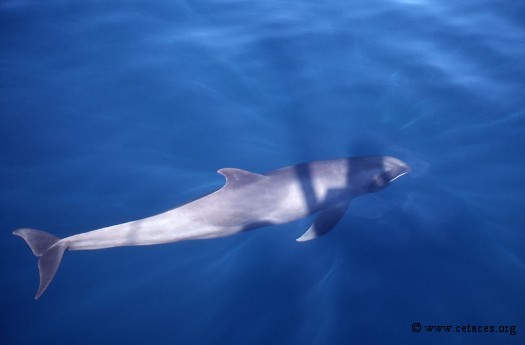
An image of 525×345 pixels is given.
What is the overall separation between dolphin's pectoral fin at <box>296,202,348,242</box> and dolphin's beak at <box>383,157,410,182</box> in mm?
943

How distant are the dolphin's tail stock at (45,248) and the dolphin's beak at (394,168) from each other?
16.8ft

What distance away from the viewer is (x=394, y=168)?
6.22 meters

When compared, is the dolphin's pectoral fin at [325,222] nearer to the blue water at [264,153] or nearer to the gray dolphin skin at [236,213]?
the gray dolphin skin at [236,213]

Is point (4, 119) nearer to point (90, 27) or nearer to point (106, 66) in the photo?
point (106, 66)

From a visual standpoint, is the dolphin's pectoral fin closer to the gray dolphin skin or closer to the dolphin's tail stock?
the gray dolphin skin

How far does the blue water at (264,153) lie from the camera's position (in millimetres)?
5000

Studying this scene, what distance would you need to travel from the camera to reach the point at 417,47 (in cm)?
880

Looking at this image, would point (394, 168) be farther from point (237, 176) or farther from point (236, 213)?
point (236, 213)

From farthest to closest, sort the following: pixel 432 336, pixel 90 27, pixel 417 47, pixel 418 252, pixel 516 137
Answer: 1. pixel 90 27
2. pixel 417 47
3. pixel 516 137
4. pixel 418 252
5. pixel 432 336

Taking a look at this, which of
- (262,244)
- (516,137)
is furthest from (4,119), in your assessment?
(516,137)

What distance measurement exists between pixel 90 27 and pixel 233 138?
5598 mm

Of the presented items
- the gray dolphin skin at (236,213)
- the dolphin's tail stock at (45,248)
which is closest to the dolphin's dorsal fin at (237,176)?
the gray dolphin skin at (236,213)

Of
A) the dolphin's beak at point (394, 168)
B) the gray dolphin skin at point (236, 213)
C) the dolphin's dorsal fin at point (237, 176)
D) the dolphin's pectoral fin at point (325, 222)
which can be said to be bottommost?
the dolphin's pectoral fin at point (325, 222)

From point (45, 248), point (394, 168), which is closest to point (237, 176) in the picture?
point (394, 168)
